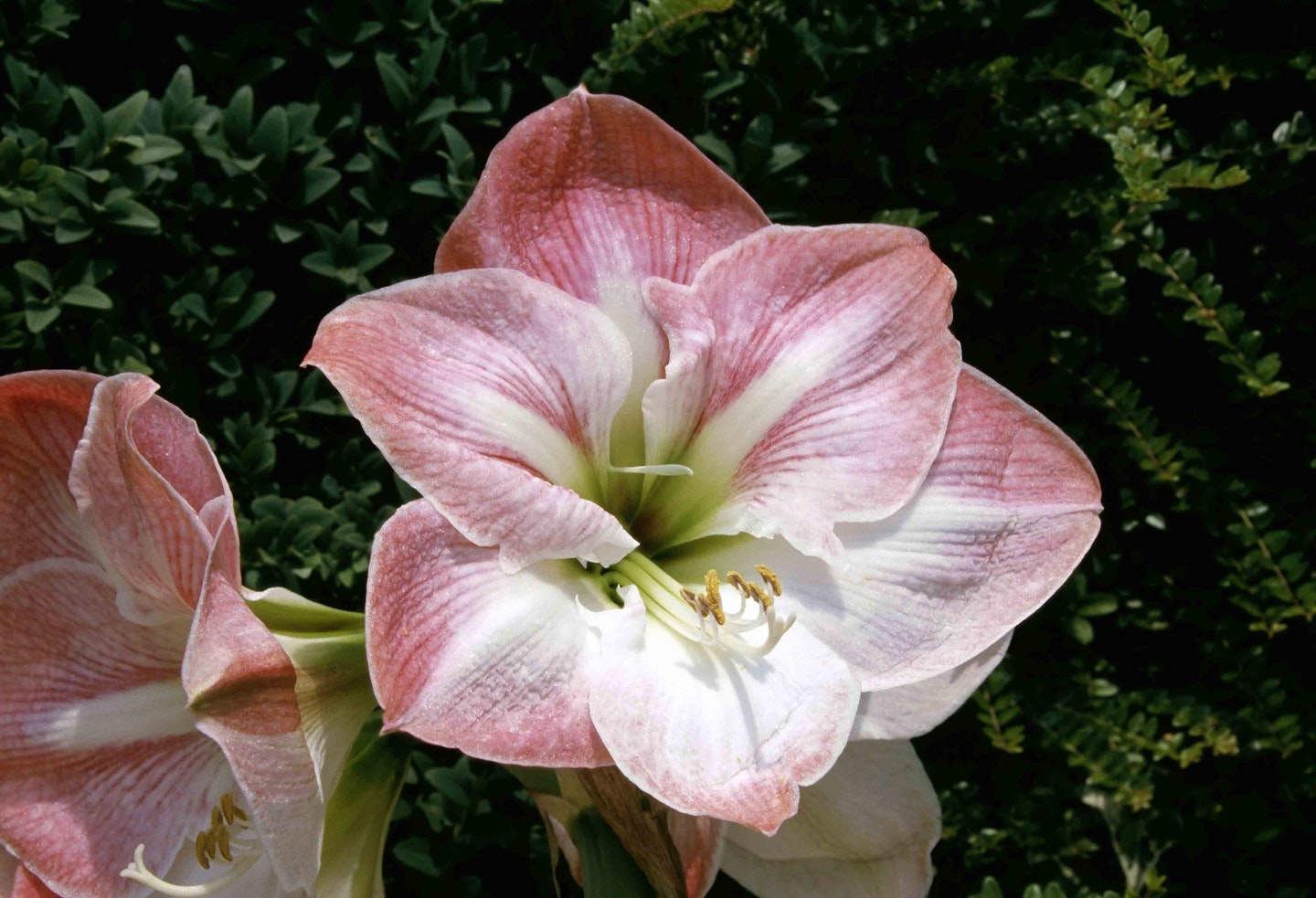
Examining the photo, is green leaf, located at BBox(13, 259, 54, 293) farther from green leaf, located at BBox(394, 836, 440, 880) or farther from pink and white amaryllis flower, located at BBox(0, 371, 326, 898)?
green leaf, located at BBox(394, 836, 440, 880)

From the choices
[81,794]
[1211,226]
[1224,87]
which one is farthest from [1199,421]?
[81,794]

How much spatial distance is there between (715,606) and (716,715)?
0.05 m

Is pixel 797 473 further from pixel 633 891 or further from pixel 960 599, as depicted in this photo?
pixel 633 891

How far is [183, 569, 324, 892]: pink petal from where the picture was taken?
45cm

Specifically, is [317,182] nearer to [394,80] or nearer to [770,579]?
[394,80]

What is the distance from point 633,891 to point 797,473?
199 millimetres

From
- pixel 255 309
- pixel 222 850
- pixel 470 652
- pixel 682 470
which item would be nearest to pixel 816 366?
pixel 682 470

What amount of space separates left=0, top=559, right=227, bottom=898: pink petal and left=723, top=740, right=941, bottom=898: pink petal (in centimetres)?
26

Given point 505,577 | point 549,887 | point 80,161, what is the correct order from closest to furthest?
point 505,577
point 80,161
point 549,887

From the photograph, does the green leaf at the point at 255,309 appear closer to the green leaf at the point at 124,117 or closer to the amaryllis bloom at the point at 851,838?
the green leaf at the point at 124,117

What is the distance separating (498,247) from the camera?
57cm

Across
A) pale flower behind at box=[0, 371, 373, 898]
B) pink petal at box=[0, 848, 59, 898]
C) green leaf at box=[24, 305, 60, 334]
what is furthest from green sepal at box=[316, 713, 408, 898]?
green leaf at box=[24, 305, 60, 334]

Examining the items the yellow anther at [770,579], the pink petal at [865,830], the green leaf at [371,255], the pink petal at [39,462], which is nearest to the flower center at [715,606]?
the yellow anther at [770,579]

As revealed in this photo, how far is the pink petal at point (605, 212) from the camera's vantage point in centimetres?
57
